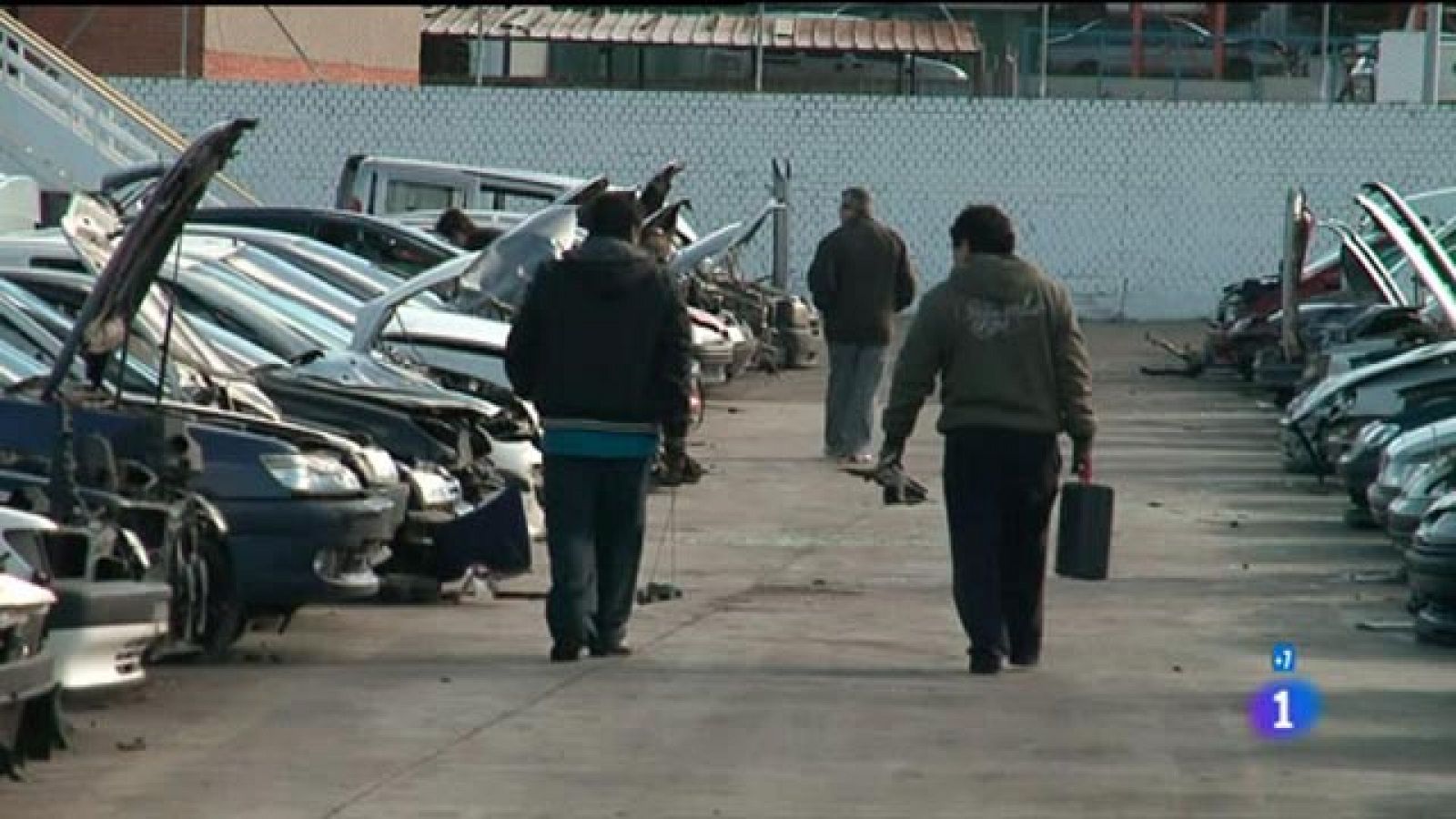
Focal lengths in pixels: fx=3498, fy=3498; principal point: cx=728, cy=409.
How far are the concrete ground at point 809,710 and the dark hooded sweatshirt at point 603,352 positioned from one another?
915 mm

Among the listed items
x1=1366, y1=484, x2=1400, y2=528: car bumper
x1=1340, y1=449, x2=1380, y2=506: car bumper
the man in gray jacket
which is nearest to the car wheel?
x1=1366, y1=484, x2=1400, y2=528: car bumper

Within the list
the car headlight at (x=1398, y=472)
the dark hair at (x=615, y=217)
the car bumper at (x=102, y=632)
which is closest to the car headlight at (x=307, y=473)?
the dark hair at (x=615, y=217)

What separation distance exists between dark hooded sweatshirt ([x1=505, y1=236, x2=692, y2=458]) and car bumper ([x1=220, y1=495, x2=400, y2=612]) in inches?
33.9

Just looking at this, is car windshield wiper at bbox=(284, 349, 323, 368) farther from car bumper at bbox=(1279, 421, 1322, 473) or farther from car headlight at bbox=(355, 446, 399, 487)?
car bumper at bbox=(1279, 421, 1322, 473)

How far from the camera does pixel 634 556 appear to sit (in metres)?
13.4

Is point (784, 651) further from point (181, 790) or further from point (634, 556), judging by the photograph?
point (181, 790)

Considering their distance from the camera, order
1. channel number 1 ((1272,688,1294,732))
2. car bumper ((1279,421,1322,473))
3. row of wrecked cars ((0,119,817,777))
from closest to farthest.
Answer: row of wrecked cars ((0,119,817,777)) < channel number 1 ((1272,688,1294,732)) < car bumper ((1279,421,1322,473))

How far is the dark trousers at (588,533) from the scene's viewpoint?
13176 mm

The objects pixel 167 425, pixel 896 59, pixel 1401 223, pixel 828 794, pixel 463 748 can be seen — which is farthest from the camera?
pixel 896 59

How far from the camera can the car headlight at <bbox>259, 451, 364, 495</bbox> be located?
13242 millimetres

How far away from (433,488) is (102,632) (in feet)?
13.2

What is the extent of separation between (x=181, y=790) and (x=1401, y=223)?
40.9 feet

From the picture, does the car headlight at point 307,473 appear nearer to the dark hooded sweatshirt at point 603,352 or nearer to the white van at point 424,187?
the dark hooded sweatshirt at point 603,352

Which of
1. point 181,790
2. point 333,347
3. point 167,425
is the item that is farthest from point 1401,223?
point 181,790
